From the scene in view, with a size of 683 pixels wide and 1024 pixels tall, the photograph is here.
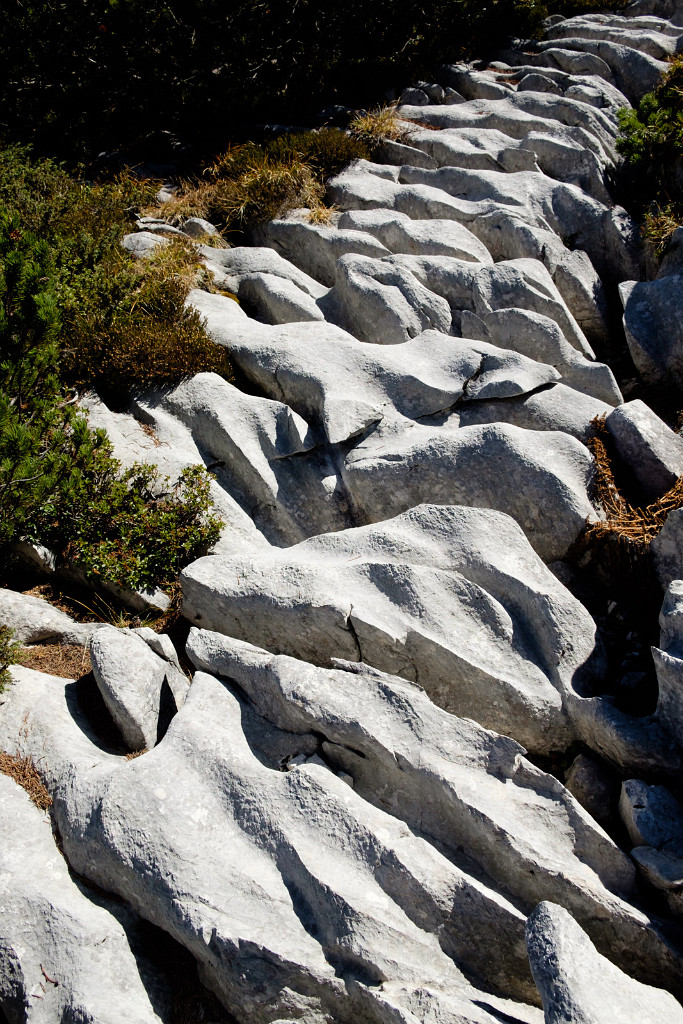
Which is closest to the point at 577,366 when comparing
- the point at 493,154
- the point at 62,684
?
the point at 493,154

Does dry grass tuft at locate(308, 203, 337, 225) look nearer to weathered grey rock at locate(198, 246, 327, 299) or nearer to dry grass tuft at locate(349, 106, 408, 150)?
weathered grey rock at locate(198, 246, 327, 299)

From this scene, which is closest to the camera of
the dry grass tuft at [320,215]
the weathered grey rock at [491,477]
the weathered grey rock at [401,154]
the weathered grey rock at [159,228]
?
the weathered grey rock at [491,477]

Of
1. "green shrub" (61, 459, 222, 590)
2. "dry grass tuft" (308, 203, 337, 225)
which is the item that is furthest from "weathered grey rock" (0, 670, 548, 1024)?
"dry grass tuft" (308, 203, 337, 225)

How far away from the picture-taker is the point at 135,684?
22.2ft

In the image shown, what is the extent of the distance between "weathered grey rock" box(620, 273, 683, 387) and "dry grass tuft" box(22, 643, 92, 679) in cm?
921

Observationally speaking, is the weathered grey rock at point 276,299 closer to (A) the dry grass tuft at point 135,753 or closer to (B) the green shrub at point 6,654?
(B) the green shrub at point 6,654

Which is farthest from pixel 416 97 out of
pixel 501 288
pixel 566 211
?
pixel 501 288

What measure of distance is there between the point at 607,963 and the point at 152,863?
3472mm

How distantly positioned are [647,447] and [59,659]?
7410 mm

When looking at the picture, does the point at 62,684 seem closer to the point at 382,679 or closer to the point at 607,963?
the point at 382,679

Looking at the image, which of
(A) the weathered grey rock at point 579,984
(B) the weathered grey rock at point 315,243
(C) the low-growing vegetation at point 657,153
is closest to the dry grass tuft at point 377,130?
(B) the weathered grey rock at point 315,243

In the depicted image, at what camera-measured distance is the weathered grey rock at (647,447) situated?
830cm

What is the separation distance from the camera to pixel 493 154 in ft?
48.4

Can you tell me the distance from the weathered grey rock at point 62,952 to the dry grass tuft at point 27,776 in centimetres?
39
